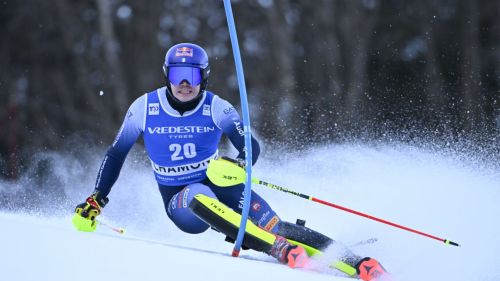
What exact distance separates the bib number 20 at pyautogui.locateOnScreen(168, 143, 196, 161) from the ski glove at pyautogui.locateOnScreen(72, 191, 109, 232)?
61 centimetres

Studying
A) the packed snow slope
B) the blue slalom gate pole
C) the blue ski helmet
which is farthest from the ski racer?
the blue slalom gate pole

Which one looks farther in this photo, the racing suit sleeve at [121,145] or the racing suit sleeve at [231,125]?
the racing suit sleeve at [121,145]

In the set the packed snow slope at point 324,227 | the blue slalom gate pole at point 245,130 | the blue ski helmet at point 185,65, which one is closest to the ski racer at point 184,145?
the blue ski helmet at point 185,65

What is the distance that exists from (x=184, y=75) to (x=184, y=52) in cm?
16

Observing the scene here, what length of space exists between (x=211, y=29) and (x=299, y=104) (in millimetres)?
4648

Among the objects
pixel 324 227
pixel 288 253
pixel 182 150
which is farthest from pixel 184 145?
pixel 324 227

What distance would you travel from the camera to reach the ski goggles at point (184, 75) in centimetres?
561

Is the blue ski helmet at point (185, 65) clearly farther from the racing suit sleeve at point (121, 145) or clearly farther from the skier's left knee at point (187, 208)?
the skier's left knee at point (187, 208)

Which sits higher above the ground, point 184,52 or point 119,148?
point 184,52

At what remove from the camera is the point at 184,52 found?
5.64 m

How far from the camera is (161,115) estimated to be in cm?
580

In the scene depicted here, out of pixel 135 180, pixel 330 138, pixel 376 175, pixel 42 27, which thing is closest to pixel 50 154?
pixel 42 27

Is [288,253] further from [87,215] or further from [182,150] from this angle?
[87,215]

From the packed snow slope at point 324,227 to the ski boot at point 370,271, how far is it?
106mm
